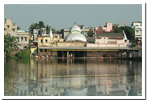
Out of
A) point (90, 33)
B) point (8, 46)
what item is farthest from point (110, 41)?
point (8, 46)

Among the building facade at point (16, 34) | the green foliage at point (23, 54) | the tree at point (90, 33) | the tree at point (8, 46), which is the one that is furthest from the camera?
the tree at point (90, 33)

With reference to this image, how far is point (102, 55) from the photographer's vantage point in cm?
4809

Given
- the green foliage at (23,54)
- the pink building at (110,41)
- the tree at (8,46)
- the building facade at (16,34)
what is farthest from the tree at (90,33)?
the tree at (8,46)

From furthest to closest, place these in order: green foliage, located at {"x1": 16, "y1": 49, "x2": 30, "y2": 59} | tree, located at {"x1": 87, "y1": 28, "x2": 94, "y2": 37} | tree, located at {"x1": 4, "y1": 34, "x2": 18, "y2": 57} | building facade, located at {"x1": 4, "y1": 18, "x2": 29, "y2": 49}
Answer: tree, located at {"x1": 87, "y1": 28, "x2": 94, "y2": 37} → building facade, located at {"x1": 4, "y1": 18, "x2": 29, "y2": 49} → green foliage, located at {"x1": 16, "y1": 49, "x2": 30, "y2": 59} → tree, located at {"x1": 4, "y1": 34, "x2": 18, "y2": 57}

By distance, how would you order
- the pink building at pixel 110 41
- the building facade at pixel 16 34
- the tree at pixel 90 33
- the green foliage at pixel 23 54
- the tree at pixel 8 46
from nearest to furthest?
1. the tree at pixel 8 46
2. the green foliage at pixel 23 54
3. the building facade at pixel 16 34
4. the pink building at pixel 110 41
5. the tree at pixel 90 33

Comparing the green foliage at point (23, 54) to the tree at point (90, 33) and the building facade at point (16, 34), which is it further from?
the tree at point (90, 33)

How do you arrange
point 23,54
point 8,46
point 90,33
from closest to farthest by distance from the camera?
point 8,46
point 23,54
point 90,33

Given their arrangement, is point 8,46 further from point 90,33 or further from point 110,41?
point 90,33

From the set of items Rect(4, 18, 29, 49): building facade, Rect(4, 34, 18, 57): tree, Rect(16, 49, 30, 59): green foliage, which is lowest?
Rect(16, 49, 30, 59): green foliage

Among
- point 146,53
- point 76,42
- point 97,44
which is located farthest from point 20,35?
point 146,53

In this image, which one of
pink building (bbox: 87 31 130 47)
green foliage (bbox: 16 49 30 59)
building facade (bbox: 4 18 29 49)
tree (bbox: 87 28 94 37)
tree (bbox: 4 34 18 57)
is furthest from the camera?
tree (bbox: 87 28 94 37)

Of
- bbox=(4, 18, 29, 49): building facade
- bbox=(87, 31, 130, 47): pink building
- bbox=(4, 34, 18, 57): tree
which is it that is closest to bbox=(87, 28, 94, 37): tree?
bbox=(87, 31, 130, 47): pink building

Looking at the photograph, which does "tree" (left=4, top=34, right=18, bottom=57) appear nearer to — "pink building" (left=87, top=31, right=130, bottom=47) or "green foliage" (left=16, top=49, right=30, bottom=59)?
"green foliage" (left=16, top=49, right=30, bottom=59)
